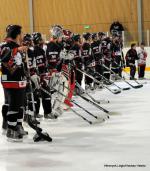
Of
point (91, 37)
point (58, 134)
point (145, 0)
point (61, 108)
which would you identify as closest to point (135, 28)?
point (145, 0)

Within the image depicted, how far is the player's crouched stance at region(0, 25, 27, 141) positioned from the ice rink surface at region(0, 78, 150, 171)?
0.26 meters

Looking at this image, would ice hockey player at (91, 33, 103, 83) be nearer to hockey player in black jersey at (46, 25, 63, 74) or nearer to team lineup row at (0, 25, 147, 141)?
team lineup row at (0, 25, 147, 141)

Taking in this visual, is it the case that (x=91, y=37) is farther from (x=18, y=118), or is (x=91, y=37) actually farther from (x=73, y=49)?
(x=18, y=118)

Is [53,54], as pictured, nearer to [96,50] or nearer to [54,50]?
[54,50]

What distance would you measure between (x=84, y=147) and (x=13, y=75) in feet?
3.65

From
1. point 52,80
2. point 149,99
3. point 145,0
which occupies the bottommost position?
point 149,99

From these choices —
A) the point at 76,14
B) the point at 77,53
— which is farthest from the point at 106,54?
the point at 76,14

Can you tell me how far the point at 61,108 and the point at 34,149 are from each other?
2.12 m

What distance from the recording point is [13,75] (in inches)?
202

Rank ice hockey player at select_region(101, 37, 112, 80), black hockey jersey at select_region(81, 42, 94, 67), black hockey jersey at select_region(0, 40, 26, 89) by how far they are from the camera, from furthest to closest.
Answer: ice hockey player at select_region(101, 37, 112, 80)
black hockey jersey at select_region(81, 42, 94, 67)
black hockey jersey at select_region(0, 40, 26, 89)

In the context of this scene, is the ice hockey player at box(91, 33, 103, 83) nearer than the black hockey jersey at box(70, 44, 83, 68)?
No

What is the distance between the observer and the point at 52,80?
661 cm

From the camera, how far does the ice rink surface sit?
425 centimetres

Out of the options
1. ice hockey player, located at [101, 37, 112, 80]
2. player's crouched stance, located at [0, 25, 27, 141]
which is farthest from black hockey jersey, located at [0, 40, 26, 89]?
ice hockey player, located at [101, 37, 112, 80]
